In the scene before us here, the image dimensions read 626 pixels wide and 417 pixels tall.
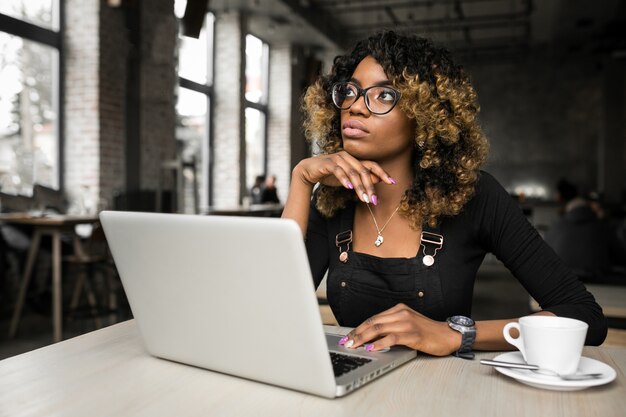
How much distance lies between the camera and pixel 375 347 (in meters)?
0.96

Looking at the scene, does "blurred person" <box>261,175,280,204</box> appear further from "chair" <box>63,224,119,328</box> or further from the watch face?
the watch face

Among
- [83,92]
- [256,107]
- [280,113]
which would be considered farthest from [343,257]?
[280,113]

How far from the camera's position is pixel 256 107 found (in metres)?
10.5

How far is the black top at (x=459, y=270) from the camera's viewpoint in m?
1.25

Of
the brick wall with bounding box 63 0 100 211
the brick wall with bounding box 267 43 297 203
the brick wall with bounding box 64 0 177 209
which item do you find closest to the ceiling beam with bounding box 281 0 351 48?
the brick wall with bounding box 267 43 297 203

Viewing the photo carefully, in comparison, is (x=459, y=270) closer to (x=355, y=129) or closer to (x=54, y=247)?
(x=355, y=129)

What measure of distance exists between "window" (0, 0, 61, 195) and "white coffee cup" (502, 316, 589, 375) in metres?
5.04

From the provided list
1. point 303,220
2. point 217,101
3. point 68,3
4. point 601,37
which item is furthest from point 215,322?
point 601,37

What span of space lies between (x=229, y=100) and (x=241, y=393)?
8.50m

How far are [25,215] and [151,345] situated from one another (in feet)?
13.3

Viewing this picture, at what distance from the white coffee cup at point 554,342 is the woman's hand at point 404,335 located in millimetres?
154

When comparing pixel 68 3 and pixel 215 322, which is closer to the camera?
pixel 215 322

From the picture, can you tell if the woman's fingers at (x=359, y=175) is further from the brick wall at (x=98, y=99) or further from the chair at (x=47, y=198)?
the brick wall at (x=98, y=99)

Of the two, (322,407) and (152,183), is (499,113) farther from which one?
(322,407)
